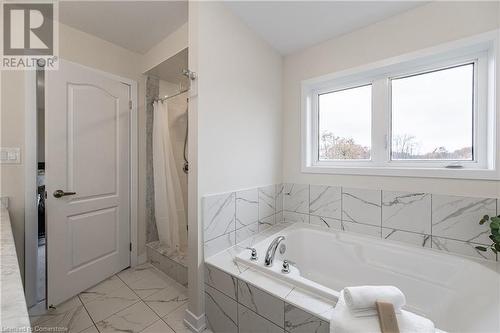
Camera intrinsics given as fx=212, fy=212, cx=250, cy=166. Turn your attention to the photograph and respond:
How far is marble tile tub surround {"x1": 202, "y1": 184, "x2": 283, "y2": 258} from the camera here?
4.94ft

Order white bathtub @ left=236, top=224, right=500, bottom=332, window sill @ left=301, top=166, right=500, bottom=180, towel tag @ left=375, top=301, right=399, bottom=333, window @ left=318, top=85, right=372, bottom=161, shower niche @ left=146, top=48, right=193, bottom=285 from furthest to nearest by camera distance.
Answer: shower niche @ left=146, top=48, right=193, bottom=285 < window @ left=318, top=85, right=372, bottom=161 < window sill @ left=301, top=166, right=500, bottom=180 < white bathtub @ left=236, top=224, right=500, bottom=332 < towel tag @ left=375, top=301, right=399, bottom=333

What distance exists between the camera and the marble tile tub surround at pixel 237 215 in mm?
1507

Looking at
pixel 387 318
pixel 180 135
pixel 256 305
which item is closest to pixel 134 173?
pixel 180 135

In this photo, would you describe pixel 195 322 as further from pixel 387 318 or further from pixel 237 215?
pixel 387 318

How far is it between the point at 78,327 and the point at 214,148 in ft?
5.09

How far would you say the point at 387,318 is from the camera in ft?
2.64

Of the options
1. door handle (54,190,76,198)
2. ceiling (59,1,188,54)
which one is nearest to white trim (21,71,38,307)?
door handle (54,190,76,198)

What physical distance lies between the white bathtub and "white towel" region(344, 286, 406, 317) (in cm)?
19

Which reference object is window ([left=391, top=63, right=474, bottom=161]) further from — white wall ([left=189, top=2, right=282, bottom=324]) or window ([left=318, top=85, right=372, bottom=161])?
white wall ([left=189, top=2, right=282, bottom=324])

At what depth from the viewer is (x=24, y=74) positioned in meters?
1.55

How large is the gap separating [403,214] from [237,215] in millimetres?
1287

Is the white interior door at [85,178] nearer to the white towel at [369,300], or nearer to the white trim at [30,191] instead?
the white trim at [30,191]

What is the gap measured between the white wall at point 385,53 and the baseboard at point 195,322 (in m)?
1.44

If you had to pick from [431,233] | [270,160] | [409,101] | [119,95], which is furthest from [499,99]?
[119,95]
